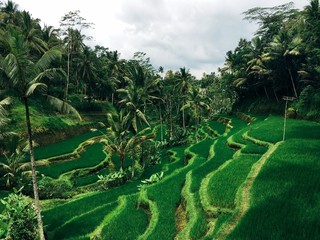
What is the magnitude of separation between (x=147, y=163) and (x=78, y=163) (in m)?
6.01

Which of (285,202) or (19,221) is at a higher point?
(285,202)

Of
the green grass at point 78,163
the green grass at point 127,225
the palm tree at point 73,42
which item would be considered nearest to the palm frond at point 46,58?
the green grass at point 127,225

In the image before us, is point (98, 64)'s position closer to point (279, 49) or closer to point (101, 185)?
point (279, 49)

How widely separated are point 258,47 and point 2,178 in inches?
1570

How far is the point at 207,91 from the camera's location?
76.9 metres

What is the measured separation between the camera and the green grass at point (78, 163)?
24.7 meters

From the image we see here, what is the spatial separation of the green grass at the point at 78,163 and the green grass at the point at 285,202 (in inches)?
648

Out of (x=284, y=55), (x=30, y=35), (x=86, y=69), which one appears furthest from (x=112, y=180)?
(x=86, y=69)

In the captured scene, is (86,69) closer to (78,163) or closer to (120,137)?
(78,163)

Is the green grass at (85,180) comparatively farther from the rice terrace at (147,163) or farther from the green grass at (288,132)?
the green grass at (288,132)

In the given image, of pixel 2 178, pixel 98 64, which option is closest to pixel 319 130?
pixel 2 178

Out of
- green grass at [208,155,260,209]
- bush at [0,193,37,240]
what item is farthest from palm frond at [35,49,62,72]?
green grass at [208,155,260,209]

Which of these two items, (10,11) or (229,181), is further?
(10,11)

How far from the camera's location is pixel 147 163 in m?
28.5
